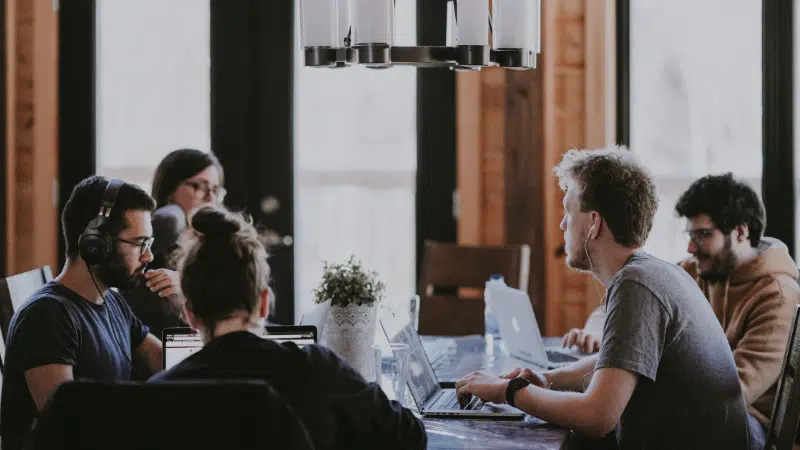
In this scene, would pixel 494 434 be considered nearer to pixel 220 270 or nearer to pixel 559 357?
pixel 220 270

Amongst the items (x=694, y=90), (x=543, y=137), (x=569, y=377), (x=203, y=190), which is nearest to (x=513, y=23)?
(x=569, y=377)

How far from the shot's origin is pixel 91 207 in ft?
7.57

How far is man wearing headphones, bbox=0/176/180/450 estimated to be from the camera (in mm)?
2088

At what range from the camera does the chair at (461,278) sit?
12.6 feet

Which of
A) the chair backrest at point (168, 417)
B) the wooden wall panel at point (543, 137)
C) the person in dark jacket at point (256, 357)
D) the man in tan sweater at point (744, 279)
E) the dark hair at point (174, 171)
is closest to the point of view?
the chair backrest at point (168, 417)

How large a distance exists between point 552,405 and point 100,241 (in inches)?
39.7

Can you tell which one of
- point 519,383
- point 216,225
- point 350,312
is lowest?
point 519,383

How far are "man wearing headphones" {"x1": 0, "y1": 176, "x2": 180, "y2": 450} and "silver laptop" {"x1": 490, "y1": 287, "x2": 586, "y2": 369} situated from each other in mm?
973

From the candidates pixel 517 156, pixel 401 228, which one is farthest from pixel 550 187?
pixel 401 228

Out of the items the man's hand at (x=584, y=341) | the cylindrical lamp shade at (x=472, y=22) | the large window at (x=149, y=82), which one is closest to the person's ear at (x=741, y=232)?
the man's hand at (x=584, y=341)

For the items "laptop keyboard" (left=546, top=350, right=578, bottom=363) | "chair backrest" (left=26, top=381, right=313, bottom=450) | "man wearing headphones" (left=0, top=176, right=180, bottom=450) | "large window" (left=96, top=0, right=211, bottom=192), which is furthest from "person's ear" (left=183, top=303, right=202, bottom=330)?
"large window" (left=96, top=0, right=211, bottom=192)

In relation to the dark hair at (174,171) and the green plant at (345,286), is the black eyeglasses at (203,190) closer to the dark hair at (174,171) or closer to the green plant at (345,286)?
the dark hair at (174,171)

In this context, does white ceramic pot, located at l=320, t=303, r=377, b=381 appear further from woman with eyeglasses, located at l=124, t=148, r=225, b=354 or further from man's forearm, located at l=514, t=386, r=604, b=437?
woman with eyeglasses, located at l=124, t=148, r=225, b=354

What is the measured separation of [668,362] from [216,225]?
3.03ft
